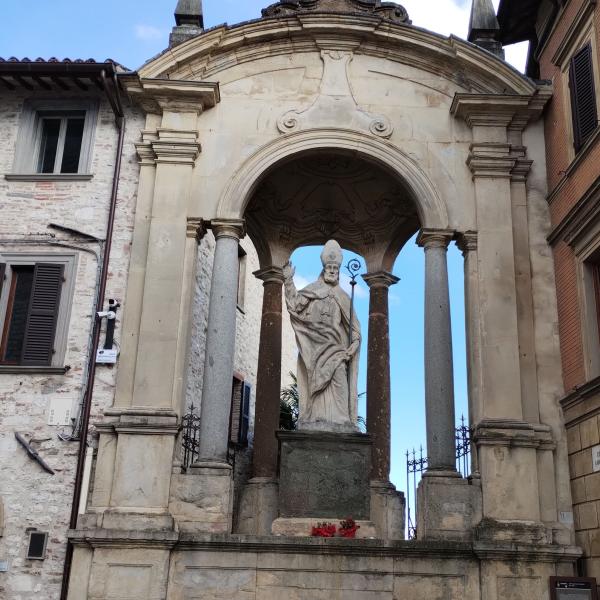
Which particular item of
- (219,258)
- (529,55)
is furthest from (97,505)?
(529,55)

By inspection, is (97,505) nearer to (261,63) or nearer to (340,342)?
(340,342)

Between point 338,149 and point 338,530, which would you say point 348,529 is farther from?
point 338,149

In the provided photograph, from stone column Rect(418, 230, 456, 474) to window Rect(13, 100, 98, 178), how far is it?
5.32 meters

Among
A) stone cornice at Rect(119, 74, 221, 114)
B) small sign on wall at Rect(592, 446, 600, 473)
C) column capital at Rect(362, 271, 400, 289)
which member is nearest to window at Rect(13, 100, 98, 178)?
stone cornice at Rect(119, 74, 221, 114)

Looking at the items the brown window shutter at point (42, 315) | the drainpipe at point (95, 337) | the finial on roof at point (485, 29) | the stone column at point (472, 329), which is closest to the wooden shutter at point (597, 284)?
the stone column at point (472, 329)

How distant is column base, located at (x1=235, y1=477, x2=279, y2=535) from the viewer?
12539 millimetres

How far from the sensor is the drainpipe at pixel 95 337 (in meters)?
10.5

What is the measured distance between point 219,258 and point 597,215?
16.9 ft

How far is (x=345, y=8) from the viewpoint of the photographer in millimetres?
13414

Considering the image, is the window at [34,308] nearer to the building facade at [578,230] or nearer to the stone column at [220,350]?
the stone column at [220,350]

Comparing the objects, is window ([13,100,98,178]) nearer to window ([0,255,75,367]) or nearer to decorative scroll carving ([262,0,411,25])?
window ([0,255,75,367])

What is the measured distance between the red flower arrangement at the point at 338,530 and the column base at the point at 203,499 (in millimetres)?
1122

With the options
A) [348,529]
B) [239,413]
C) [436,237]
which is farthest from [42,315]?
[239,413]

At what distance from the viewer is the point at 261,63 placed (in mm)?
13109
